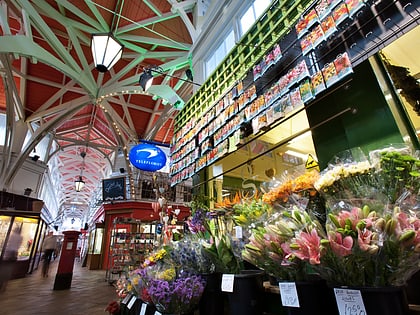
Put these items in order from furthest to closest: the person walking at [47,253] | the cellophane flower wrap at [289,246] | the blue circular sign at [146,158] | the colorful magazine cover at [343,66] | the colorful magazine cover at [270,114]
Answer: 1. the person walking at [47,253]
2. the blue circular sign at [146,158]
3. the colorful magazine cover at [270,114]
4. the colorful magazine cover at [343,66]
5. the cellophane flower wrap at [289,246]

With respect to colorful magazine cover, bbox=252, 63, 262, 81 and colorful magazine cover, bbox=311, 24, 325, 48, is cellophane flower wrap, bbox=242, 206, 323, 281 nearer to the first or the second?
colorful magazine cover, bbox=311, 24, 325, 48

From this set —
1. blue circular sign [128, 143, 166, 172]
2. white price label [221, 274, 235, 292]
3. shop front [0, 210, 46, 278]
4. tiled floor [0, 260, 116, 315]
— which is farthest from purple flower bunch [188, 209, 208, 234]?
shop front [0, 210, 46, 278]

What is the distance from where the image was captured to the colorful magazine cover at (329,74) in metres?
1.52

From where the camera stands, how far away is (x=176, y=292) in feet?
4.88

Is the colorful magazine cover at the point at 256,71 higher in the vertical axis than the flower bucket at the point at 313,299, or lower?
higher

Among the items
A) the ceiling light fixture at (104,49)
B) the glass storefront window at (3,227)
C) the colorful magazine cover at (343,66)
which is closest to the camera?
the colorful magazine cover at (343,66)

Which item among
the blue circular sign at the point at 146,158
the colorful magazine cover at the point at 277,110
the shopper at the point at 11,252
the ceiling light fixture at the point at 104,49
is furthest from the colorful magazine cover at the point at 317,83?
the shopper at the point at 11,252

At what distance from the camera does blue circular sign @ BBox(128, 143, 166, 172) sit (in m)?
5.47

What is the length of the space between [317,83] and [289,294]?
140 cm

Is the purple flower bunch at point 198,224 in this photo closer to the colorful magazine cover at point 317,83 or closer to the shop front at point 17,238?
the colorful magazine cover at point 317,83

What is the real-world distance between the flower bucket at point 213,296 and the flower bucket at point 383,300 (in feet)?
3.21

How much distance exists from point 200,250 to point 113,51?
3.72 m

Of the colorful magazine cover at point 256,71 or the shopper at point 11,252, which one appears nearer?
the colorful magazine cover at point 256,71

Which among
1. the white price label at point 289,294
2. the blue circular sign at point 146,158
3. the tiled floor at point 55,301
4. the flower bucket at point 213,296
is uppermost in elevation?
the blue circular sign at point 146,158
